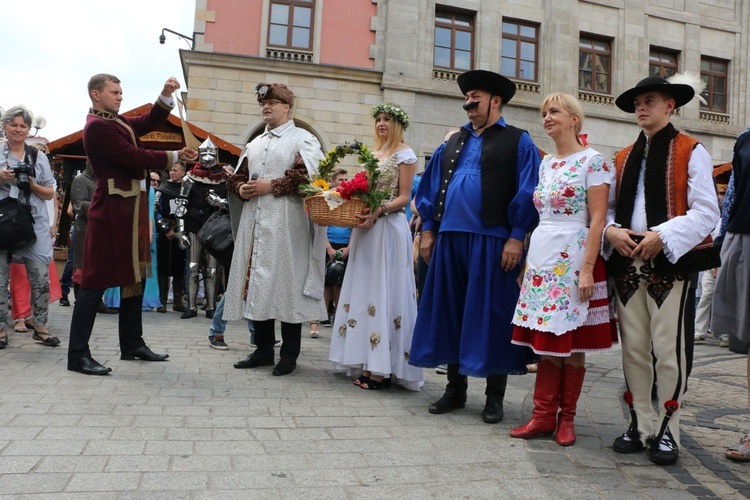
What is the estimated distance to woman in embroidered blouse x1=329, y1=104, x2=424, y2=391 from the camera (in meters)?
4.91

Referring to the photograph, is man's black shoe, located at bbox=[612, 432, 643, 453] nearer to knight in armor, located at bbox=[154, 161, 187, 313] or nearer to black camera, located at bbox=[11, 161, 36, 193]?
black camera, located at bbox=[11, 161, 36, 193]

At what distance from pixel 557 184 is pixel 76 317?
12.3 ft

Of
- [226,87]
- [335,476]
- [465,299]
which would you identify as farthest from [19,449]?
[226,87]

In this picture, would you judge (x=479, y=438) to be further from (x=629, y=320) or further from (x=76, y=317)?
(x=76, y=317)

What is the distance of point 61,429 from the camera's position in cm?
340

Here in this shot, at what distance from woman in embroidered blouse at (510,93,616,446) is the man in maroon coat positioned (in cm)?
294

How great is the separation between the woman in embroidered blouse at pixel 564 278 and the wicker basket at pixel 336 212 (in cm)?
144

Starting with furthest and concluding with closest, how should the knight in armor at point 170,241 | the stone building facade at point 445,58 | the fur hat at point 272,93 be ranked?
1. the stone building facade at point 445,58
2. the knight in armor at point 170,241
3. the fur hat at point 272,93

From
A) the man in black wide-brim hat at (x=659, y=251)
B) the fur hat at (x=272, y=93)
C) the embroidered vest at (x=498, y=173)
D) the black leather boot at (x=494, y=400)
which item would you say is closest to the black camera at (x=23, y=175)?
the fur hat at (x=272, y=93)

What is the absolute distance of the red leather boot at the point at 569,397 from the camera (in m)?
3.69

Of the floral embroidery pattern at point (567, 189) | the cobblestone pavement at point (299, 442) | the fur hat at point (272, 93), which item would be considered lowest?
the cobblestone pavement at point (299, 442)

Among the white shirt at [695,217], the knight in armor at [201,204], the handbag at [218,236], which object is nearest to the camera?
the white shirt at [695,217]

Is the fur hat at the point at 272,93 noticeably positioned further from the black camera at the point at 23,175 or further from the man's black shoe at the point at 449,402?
the man's black shoe at the point at 449,402

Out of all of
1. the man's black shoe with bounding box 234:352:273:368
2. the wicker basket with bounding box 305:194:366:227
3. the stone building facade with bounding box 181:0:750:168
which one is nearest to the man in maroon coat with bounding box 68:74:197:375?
the man's black shoe with bounding box 234:352:273:368
